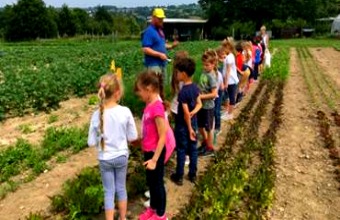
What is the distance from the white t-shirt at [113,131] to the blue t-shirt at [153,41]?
11.5 feet

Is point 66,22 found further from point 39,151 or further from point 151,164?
point 151,164

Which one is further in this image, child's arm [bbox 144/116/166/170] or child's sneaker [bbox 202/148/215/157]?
child's sneaker [bbox 202/148/215/157]

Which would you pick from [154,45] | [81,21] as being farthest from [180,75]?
[81,21]

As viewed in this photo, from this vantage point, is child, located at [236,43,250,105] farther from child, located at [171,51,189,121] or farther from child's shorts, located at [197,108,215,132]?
child, located at [171,51,189,121]

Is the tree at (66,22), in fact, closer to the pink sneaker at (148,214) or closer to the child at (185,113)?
the child at (185,113)

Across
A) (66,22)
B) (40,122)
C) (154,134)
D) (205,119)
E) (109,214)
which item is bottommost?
(66,22)

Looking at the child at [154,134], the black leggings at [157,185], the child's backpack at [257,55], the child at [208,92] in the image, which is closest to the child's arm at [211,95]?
the child at [208,92]

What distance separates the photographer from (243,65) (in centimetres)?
1138

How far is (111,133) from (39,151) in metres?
3.21

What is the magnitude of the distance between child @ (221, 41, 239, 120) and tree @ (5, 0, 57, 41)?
6660 cm

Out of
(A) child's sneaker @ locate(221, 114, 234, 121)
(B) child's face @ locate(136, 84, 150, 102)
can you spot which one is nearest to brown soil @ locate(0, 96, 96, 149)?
(A) child's sneaker @ locate(221, 114, 234, 121)

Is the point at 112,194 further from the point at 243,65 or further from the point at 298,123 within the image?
the point at 243,65

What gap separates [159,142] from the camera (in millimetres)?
4598

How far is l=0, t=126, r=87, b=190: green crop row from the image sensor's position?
6.56 m
